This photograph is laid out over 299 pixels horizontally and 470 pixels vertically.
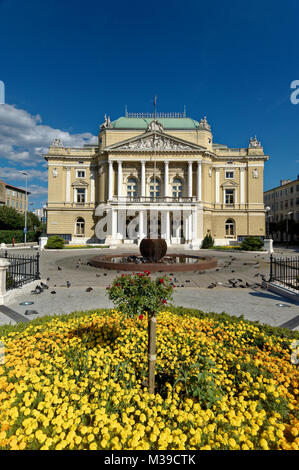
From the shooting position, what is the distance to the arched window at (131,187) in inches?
1658

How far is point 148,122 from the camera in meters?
44.5

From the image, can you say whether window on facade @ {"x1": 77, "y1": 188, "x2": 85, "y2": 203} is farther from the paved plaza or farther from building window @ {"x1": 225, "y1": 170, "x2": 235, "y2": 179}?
the paved plaza

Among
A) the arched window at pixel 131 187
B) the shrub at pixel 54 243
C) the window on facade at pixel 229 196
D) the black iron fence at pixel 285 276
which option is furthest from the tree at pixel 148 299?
the window on facade at pixel 229 196

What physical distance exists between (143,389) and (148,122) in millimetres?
47903

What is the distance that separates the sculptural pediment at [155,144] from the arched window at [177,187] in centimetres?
557

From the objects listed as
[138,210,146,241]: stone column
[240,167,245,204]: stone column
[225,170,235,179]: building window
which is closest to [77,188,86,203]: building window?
[138,210,146,241]: stone column

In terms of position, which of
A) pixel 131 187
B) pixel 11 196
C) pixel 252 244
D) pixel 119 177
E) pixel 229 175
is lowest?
pixel 252 244

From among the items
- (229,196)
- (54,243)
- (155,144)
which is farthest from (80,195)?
(229,196)

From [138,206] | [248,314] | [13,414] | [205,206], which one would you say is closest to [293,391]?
[248,314]

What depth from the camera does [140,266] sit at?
14.2 meters

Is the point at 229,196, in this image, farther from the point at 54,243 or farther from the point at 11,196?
the point at 11,196

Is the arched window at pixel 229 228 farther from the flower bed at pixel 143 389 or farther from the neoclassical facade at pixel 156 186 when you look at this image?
the flower bed at pixel 143 389

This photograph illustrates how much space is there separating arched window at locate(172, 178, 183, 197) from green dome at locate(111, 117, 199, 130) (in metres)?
11.1
